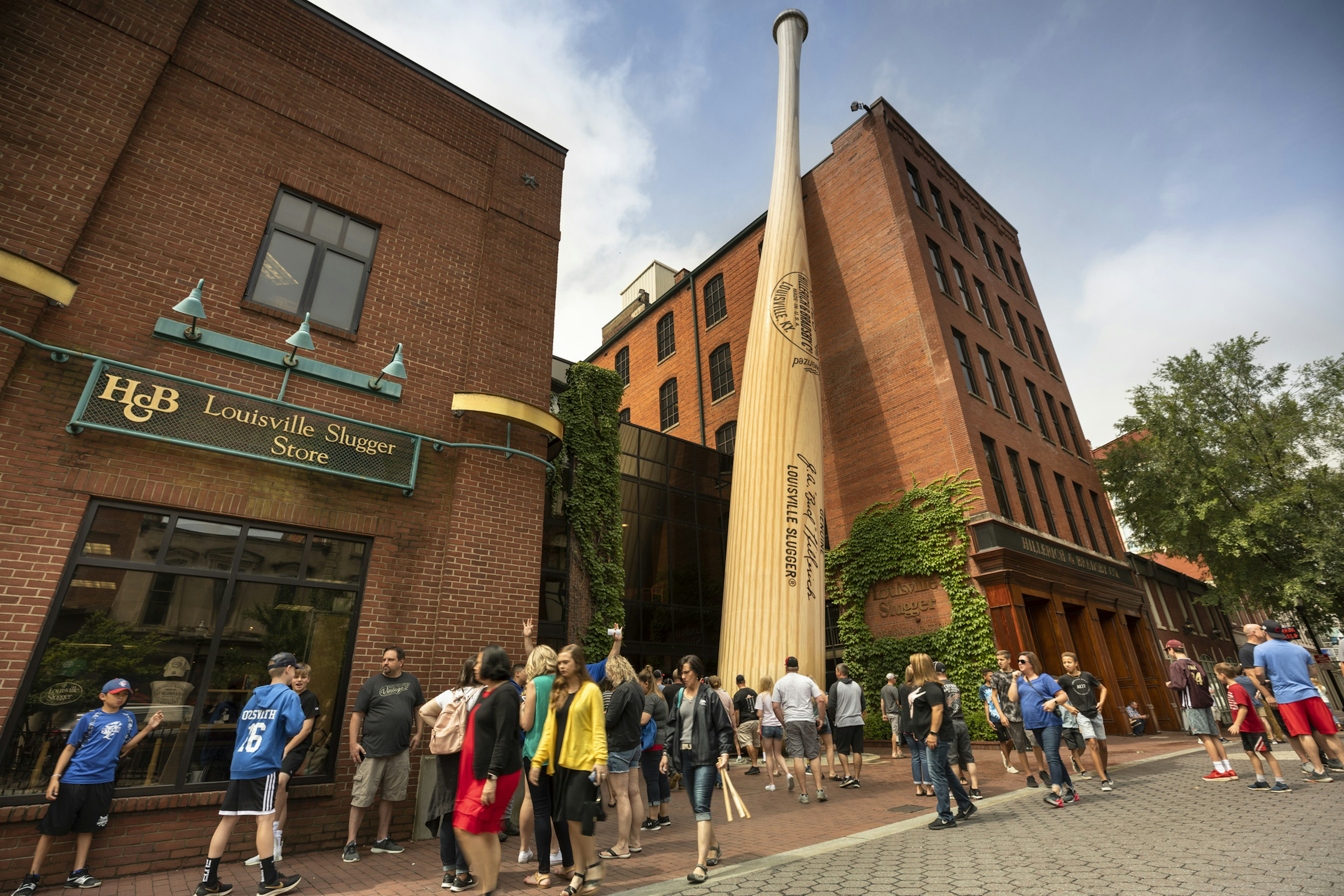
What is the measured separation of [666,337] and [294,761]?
72.5ft

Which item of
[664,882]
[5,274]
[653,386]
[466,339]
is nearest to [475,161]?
[466,339]

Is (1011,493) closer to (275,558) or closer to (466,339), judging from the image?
(466,339)

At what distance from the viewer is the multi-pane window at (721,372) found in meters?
21.9

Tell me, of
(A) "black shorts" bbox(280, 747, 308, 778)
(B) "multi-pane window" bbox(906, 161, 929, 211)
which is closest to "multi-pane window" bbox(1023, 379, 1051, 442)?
(B) "multi-pane window" bbox(906, 161, 929, 211)

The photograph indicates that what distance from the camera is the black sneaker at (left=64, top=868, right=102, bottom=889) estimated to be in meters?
4.57

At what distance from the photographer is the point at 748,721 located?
416 inches

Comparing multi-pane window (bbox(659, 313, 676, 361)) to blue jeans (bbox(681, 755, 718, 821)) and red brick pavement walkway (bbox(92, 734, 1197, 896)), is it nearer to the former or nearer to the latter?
red brick pavement walkway (bbox(92, 734, 1197, 896))

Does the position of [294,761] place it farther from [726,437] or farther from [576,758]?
[726,437]

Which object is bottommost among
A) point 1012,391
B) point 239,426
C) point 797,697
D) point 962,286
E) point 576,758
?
point 576,758

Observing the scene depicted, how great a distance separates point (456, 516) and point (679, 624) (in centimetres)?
765

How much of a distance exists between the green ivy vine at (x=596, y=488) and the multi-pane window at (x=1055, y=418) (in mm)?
16104

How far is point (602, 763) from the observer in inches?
165

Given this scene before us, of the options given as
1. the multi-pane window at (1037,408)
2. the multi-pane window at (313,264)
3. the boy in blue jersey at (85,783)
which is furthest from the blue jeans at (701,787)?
the multi-pane window at (1037,408)

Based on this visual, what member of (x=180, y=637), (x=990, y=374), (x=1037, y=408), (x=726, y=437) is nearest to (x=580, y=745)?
(x=180, y=637)
